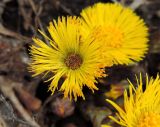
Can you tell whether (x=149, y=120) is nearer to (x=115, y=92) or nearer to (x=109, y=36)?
(x=115, y=92)

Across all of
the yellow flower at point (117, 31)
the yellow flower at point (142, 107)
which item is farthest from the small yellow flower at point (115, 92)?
the yellow flower at point (142, 107)

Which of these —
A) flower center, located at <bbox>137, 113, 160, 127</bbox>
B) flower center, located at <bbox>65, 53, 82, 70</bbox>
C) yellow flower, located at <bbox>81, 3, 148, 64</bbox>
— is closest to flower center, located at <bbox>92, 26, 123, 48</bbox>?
yellow flower, located at <bbox>81, 3, 148, 64</bbox>

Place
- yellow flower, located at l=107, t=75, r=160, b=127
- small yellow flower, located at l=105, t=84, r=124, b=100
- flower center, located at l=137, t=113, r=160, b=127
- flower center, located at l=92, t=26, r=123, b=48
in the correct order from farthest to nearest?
1. small yellow flower, located at l=105, t=84, r=124, b=100
2. flower center, located at l=92, t=26, r=123, b=48
3. flower center, located at l=137, t=113, r=160, b=127
4. yellow flower, located at l=107, t=75, r=160, b=127

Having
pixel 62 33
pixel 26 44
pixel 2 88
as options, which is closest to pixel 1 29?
pixel 26 44

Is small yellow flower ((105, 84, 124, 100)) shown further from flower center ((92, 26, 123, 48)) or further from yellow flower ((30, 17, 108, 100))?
yellow flower ((30, 17, 108, 100))

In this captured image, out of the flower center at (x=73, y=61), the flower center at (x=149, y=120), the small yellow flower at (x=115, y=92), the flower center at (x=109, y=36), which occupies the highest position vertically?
the flower center at (x=109, y=36)

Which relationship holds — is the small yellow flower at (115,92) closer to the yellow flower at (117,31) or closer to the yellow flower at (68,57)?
the yellow flower at (117,31)
